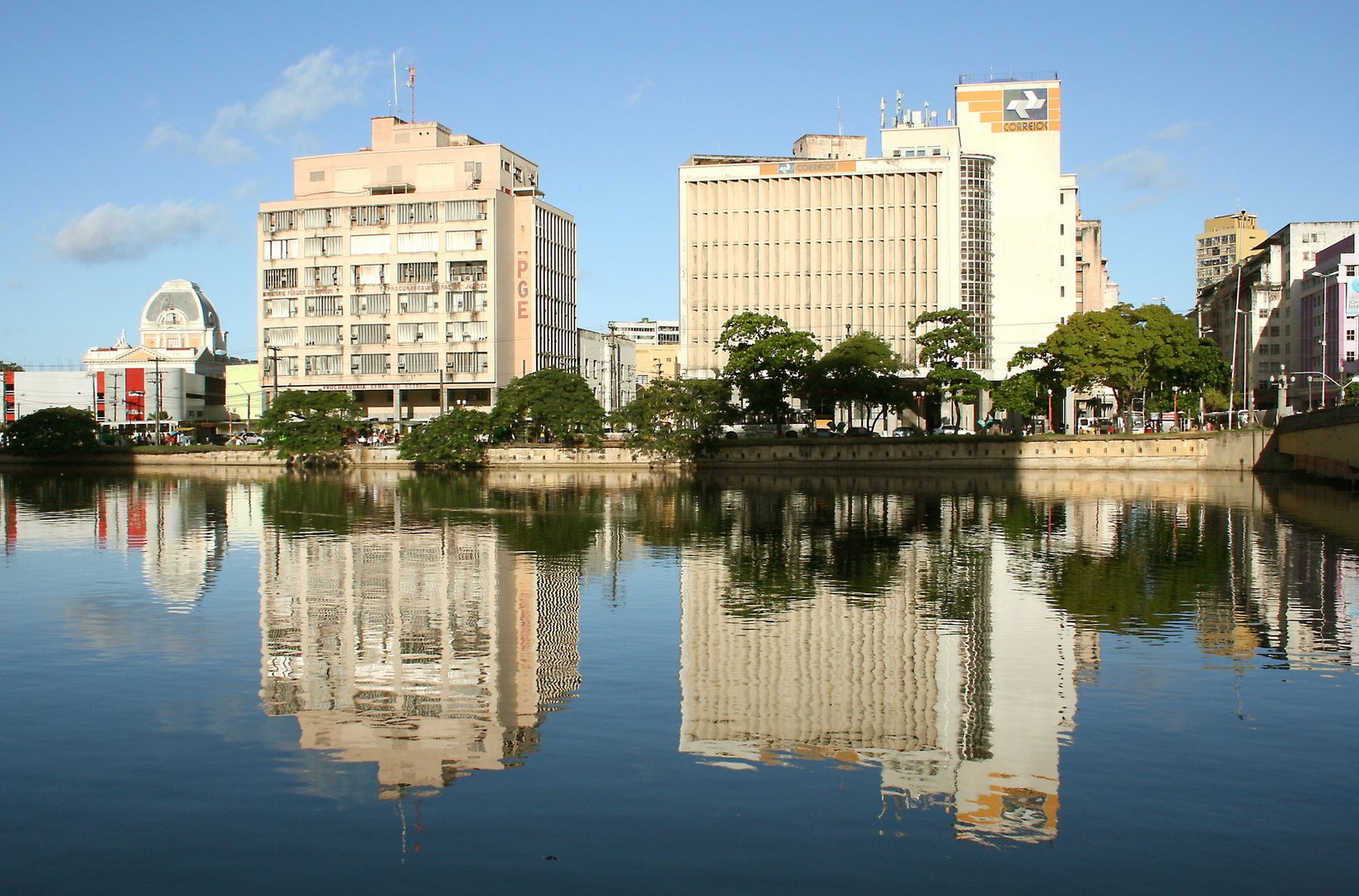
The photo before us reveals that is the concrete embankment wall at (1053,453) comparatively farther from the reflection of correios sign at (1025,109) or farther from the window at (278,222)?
the window at (278,222)

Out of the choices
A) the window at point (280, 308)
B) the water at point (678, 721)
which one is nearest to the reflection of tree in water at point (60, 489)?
the water at point (678, 721)

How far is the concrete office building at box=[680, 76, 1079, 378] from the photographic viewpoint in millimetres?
116562

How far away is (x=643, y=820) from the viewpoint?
1318 cm

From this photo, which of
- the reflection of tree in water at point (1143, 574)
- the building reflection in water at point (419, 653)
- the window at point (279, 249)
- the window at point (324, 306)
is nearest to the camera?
the building reflection in water at point (419, 653)

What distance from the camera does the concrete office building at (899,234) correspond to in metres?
117

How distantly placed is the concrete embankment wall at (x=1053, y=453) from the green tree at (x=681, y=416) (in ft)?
21.0

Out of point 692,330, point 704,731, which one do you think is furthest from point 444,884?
point 692,330

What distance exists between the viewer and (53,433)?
10350cm

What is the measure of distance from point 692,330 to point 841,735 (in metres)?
105

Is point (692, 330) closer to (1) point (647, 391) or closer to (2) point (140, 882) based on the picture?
(1) point (647, 391)

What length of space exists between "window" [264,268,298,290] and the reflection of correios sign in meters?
73.8

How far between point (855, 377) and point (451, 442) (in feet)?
105

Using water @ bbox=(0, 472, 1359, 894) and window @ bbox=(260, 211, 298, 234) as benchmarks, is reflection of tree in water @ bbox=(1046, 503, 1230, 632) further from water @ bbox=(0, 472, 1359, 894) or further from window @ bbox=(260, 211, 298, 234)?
window @ bbox=(260, 211, 298, 234)

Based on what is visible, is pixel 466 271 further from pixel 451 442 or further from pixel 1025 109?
pixel 1025 109
